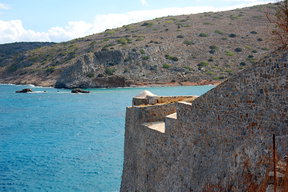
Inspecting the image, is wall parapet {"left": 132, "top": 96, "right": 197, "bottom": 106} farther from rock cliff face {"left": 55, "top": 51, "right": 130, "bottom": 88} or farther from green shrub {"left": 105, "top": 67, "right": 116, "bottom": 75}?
green shrub {"left": 105, "top": 67, "right": 116, "bottom": 75}

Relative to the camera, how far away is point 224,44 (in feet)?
264

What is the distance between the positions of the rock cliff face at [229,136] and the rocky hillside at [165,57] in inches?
2323

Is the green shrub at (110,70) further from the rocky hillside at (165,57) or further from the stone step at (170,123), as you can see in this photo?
the stone step at (170,123)

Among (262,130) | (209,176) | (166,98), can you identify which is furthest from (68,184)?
(262,130)

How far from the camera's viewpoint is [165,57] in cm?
7894

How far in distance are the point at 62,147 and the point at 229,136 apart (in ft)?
71.9

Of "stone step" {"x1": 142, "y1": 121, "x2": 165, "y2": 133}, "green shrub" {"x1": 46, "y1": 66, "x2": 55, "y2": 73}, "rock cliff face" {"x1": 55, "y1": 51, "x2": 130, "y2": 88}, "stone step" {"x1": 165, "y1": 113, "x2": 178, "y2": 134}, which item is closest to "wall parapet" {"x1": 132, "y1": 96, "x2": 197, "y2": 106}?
"stone step" {"x1": 142, "y1": 121, "x2": 165, "y2": 133}

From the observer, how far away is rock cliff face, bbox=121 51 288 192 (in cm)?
621

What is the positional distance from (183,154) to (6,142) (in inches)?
963

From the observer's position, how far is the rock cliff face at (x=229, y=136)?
20.4 ft

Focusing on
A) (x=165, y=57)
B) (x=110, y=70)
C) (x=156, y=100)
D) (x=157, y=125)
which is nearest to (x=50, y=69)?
(x=110, y=70)

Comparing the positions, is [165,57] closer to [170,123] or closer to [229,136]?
[170,123]

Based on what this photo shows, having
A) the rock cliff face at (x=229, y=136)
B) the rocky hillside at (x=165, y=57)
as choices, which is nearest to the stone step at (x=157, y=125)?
the rock cliff face at (x=229, y=136)

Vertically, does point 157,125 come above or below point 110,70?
below
